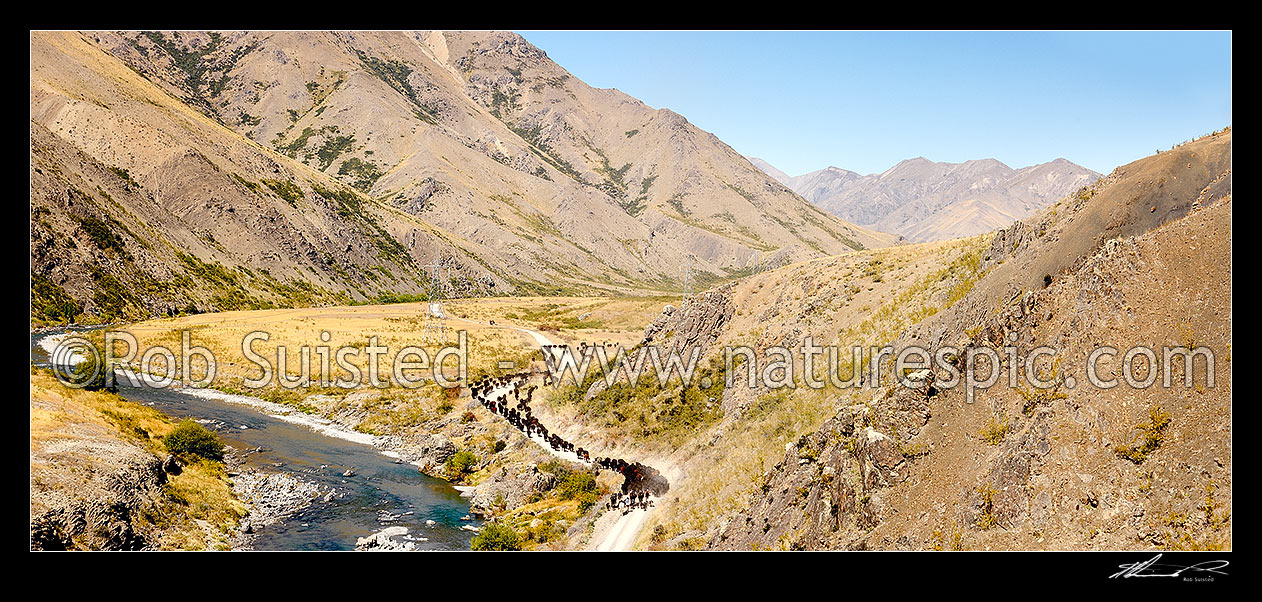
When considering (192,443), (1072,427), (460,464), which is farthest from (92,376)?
(1072,427)

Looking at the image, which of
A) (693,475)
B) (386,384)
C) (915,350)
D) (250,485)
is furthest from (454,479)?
(915,350)

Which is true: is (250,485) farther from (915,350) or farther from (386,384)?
(915,350)

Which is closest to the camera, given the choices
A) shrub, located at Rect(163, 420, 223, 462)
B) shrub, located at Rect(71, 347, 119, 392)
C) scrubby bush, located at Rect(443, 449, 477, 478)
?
shrub, located at Rect(163, 420, 223, 462)

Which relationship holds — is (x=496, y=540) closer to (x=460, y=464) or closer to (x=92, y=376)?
(x=460, y=464)

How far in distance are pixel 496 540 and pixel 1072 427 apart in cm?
2251

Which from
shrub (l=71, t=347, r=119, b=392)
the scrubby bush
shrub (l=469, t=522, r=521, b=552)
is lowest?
shrub (l=469, t=522, r=521, b=552)

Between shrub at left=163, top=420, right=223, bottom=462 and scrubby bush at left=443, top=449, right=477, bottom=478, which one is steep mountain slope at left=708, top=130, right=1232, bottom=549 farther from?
shrub at left=163, top=420, right=223, bottom=462

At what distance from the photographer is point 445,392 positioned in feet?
185

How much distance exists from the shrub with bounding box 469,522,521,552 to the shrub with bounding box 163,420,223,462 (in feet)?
60.2
